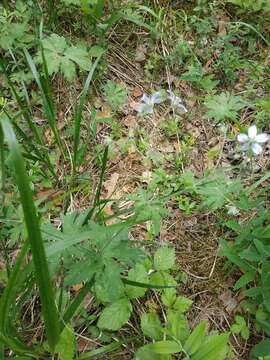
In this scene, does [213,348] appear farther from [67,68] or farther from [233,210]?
[67,68]

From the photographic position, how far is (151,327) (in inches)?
65.5

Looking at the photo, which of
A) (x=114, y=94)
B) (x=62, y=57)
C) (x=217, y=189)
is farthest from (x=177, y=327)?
(x=62, y=57)

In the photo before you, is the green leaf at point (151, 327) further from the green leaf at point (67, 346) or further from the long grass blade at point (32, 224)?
the long grass blade at point (32, 224)

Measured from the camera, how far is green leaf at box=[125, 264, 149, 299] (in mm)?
1732

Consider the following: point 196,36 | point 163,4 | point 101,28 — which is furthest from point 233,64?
point 101,28

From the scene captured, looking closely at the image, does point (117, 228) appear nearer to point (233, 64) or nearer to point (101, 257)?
point (101, 257)

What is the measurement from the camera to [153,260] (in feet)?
6.14

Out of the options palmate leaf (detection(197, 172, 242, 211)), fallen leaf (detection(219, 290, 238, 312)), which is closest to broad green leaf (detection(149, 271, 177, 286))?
fallen leaf (detection(219, 290, 238, 312))

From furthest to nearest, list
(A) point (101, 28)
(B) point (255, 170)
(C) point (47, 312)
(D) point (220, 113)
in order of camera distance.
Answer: (A) point (101, 28) → (B) point (255, 170) → (D) point (220, 113) → (C) point (47, 312)

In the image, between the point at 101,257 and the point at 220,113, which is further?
the point at 220,113

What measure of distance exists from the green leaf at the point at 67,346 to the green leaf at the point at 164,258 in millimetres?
459

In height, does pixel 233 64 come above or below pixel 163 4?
below

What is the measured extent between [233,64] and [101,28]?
0.80m

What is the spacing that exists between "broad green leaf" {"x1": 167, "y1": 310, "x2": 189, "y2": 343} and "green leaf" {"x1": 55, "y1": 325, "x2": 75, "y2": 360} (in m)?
0.36
